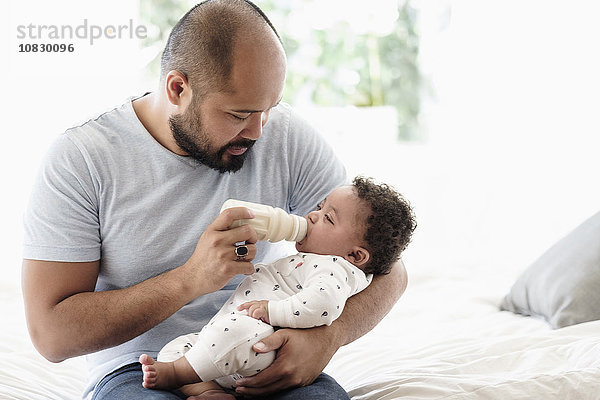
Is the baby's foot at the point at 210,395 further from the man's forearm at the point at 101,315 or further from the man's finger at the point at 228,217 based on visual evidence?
the man's finger at the point at 228,217

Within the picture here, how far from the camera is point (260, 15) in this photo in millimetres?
1568

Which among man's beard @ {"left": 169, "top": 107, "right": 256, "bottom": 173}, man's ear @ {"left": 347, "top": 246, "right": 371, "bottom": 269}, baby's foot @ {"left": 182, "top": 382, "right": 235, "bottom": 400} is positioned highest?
man's beard @ {"left": 169, "top": 107, "right": 256, "bottom": 173}

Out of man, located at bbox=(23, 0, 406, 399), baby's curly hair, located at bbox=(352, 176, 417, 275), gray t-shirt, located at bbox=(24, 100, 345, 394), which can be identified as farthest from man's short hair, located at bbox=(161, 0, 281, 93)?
baby's curly hair, located at bbox=(352, 176, 417, 275)

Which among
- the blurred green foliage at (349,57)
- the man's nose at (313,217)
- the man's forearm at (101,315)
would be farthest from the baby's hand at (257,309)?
the blurred green foliage at (349,57)

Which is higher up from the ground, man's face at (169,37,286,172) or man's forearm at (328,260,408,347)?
man's face at (169,37,286,172)

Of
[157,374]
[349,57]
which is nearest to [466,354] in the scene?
[157,374]

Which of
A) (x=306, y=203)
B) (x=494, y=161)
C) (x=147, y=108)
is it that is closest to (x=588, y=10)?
(x=494, y=161)

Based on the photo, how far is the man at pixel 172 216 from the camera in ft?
4.57

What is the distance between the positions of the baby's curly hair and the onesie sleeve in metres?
0.14

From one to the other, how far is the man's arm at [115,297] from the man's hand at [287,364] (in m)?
0.15

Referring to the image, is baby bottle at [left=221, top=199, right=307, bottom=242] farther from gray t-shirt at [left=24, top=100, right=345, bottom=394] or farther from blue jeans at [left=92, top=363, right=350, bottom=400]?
blue jeans at [left=92, top=363, right=350, bottom=400]

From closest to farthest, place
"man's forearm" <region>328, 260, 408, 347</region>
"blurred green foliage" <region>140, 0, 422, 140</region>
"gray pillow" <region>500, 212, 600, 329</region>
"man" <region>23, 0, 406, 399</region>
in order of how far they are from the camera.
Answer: "man" <region>23, 0, 406, 399</region> < "man's forearm" <region>328, 260, 408, 347</region> < "gray pillow" <region>500, 212, 600, 329</region> < "blurred green foliage" <region>140, 0, 422, 140</region>

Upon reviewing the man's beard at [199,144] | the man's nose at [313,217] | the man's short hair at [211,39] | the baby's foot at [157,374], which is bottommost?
the baby's foot at [157,374]

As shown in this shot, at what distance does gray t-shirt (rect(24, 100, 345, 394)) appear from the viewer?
147cm
